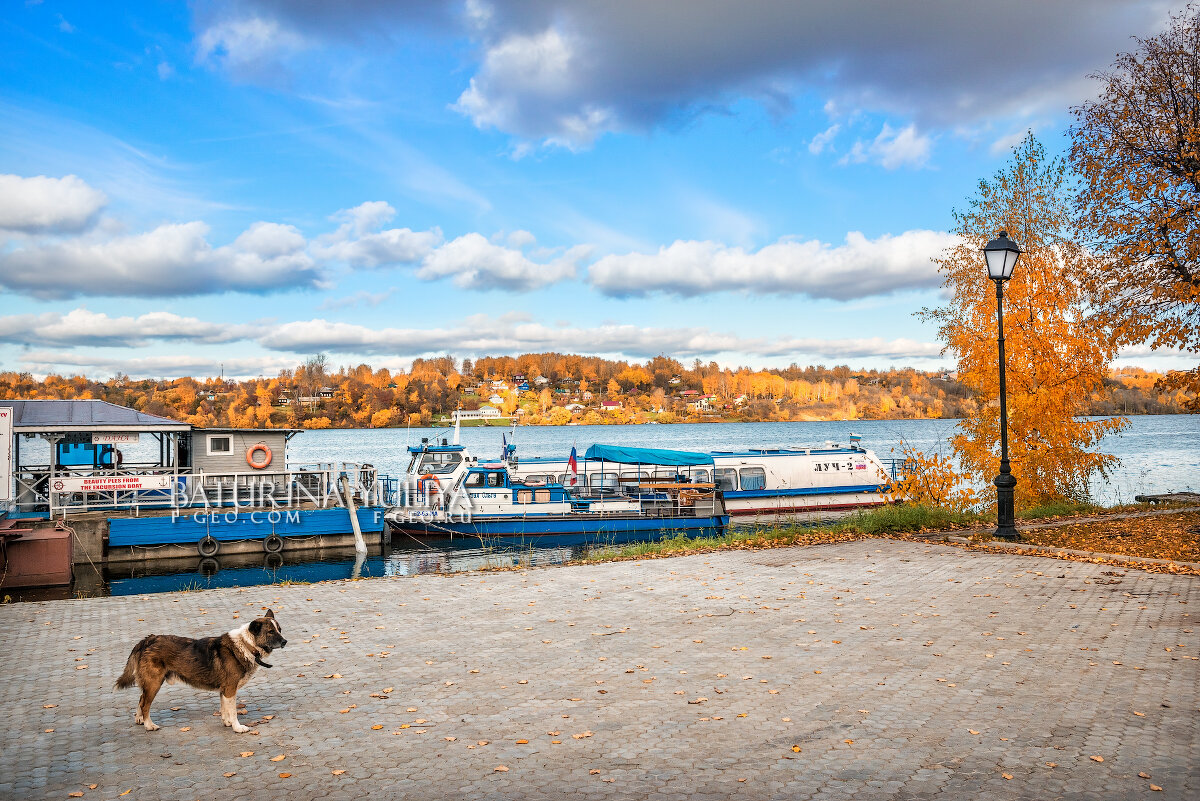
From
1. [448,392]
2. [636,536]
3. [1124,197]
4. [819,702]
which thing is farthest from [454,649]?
[448,392]

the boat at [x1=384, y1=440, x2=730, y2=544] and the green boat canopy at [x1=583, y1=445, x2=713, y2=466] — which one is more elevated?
the green boat canopy at [x1=583, y1=445, x2=713, y2=466]

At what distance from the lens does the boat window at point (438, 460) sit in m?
30.5

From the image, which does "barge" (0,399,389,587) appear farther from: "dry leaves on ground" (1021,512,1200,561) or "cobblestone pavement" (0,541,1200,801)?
"dry leaves on ground" (1021,512,1200,561)

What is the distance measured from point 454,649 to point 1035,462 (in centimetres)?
1889

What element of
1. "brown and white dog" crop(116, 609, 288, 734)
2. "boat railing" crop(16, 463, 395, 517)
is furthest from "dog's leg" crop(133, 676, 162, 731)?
"boat railing" crop(16, 463, 395, 517)

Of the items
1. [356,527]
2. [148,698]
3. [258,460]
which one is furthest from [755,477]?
[148,698]

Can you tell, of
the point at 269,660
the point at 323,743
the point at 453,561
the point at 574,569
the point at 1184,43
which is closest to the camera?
the point at 323,743

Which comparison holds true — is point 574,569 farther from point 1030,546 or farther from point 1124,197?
point 1124,197

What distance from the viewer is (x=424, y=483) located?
29812 millimetres

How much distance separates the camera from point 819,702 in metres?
6.50

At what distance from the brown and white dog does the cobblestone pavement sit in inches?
14.0

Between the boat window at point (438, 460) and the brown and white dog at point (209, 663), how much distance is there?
79.7 ft

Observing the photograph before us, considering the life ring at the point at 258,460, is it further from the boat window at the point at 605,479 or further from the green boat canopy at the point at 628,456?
the boat window at the point at 605,479

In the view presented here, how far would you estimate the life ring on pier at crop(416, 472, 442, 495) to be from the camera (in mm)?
29531
